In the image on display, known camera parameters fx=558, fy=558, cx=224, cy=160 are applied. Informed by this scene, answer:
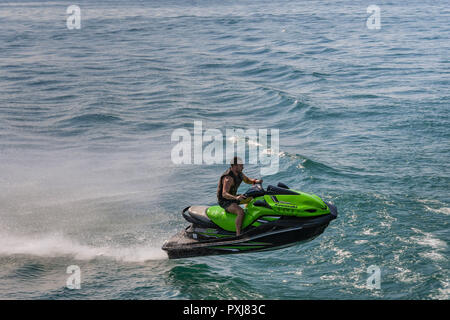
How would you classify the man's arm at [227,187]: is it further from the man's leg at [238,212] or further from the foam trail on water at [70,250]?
the foam trail on water at [70,250]

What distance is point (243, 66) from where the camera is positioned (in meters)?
33.8

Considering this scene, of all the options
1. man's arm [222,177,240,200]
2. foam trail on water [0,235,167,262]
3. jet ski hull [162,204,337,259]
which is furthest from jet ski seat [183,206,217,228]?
foam trail on water [0,235,167,262]

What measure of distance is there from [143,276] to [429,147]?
1163 cm

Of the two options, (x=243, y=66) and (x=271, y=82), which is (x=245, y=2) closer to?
(x=243, y=66)

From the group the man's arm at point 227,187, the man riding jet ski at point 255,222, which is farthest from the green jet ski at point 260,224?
the man's arm at point 227,187

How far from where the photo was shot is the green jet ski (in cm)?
915

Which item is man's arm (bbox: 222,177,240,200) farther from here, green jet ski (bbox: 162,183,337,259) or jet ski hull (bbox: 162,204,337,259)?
jet ski hull (bbox: 162,204,337,259)

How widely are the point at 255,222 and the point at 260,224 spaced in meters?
0.10

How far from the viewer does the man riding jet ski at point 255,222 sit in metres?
9.16

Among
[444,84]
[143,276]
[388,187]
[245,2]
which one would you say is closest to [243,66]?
[444,84]

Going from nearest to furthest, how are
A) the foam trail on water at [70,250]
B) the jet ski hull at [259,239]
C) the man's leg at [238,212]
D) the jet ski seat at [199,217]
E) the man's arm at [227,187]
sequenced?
1. the jet ski hull at [259,239]
2. the man's arm at [227,187]
3. the man's leg at [238,212]
4. the jet ski seat at [199,217]
5. the foam trail on water at [70,250]

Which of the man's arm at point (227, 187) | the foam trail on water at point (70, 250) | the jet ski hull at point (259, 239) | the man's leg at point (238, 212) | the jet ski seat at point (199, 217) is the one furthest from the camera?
the foam trail on water at point (70, 250)

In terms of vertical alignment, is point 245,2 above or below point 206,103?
above
